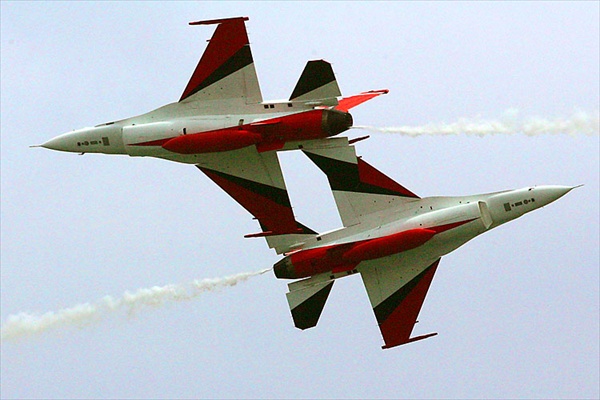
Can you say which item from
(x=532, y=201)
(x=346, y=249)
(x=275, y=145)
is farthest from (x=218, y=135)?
(x=532, y=201)

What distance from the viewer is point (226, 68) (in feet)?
177

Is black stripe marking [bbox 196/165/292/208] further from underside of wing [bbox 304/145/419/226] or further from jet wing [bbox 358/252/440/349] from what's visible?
jet wing [bbox 358/252/440/349]

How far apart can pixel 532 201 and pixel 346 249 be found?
5389 mm

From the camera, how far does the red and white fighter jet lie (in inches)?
2062

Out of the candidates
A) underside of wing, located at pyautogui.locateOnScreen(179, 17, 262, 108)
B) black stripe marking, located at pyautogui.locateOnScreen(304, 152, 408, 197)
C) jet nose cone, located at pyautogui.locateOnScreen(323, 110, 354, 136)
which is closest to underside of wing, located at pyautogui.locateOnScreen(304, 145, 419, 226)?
black stripe marking, located at pyautogui.locateOnScreen(304, 152, 408, 197)

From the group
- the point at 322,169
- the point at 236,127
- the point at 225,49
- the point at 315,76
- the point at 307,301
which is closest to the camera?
the point at 315,76

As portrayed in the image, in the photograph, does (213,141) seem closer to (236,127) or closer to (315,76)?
(236,127)

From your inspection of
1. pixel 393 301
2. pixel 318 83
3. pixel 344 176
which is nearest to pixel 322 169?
pixel 344 176

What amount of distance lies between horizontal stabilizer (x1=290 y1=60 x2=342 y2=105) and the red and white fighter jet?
28mm

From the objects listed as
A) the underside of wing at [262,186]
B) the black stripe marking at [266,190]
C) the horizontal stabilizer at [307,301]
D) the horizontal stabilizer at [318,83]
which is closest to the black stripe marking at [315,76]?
the horizontal stabilizer at [318,83]

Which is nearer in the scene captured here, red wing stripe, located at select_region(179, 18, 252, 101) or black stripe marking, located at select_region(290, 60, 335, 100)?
black stripe marking, located at select_region(290, 60, 335, 100)

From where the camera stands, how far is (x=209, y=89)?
54.0m

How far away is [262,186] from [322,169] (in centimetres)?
205

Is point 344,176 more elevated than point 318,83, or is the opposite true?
point 318,83
